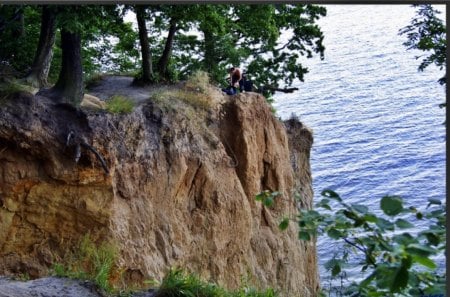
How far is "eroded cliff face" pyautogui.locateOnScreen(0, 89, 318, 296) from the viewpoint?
4.92 m

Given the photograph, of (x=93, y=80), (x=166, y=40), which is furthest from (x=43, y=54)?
(x=166, y=40)

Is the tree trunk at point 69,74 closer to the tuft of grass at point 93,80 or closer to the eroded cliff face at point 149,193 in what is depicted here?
the eroded cliff face at point 149,193

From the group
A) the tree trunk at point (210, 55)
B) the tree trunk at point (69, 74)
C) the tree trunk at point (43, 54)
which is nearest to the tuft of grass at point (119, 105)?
the tree trunk at point (69, 74)

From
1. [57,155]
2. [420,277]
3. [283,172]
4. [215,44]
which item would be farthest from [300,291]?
[420,277]

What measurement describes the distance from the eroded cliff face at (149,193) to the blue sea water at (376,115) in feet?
1.94

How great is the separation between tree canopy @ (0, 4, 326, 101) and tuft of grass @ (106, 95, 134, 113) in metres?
0.39

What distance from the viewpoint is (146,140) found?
222 inches

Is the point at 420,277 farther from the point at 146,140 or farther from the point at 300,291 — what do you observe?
the point at 300,291

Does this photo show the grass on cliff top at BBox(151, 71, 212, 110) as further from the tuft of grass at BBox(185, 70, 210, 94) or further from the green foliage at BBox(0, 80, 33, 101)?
the green foliage at BBox(0, 80, 33, 101)

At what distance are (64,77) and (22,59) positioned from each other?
1.56 meters

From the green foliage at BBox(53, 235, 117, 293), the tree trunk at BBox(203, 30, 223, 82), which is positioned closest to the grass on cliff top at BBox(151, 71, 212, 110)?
the tree trunk at BBox(203, 30, 223, 82)

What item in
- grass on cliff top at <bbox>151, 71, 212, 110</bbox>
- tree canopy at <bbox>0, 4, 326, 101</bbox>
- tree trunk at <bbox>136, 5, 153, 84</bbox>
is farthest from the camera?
tree trunk at <bbox>136, 5, 153, 84</bbox>

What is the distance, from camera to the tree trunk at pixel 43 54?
220 inches

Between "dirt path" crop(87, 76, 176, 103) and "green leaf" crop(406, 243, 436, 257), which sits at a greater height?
"dirt path" crop(87, 76, 176, 103)
